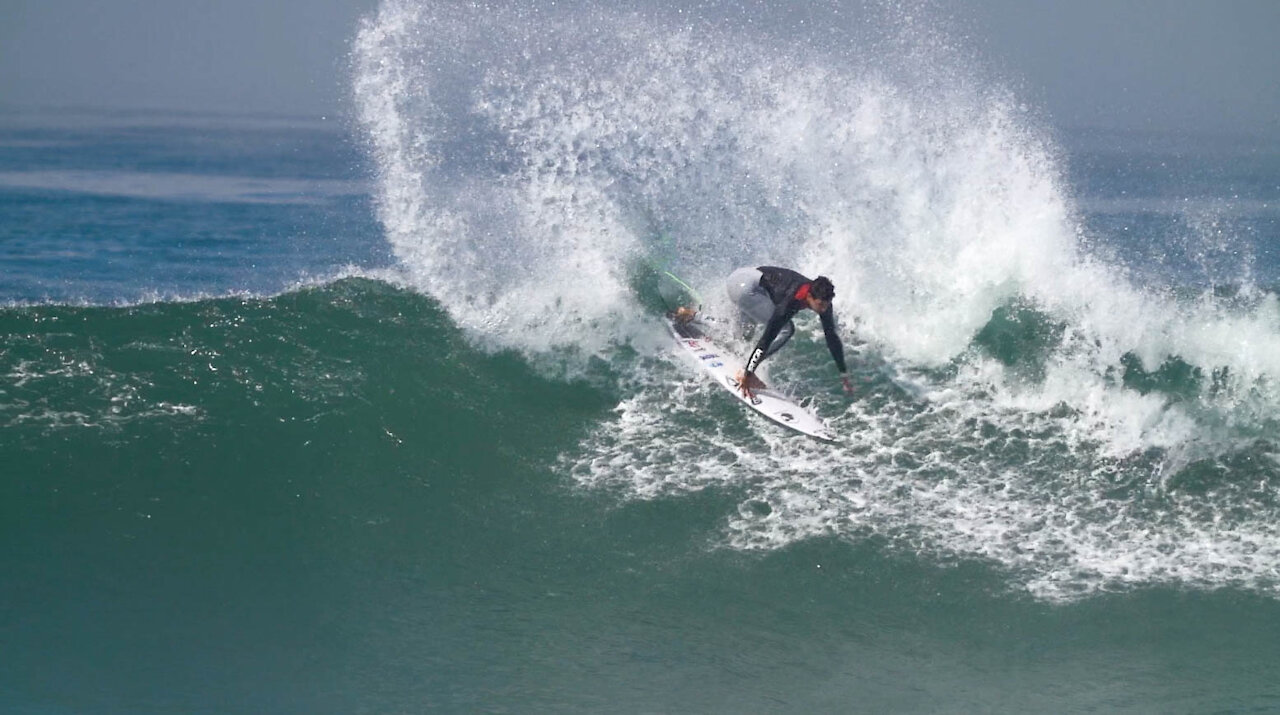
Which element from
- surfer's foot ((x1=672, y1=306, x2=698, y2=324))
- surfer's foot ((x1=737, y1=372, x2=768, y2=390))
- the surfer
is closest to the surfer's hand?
surfer's foot ((x1=672, y1=306, x2=698, y2=324))

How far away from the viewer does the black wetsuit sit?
9977mm

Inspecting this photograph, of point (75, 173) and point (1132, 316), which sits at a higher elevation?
point (75, 173)

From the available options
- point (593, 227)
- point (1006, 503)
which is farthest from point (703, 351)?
point (1006, 503)

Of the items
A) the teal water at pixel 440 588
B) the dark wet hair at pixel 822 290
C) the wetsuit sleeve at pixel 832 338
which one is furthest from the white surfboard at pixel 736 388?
the dark wet hair at pixel 822 290

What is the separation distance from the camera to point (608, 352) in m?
11.6

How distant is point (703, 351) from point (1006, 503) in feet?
11.8

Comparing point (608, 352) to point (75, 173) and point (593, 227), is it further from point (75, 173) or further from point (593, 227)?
point (75, 173)

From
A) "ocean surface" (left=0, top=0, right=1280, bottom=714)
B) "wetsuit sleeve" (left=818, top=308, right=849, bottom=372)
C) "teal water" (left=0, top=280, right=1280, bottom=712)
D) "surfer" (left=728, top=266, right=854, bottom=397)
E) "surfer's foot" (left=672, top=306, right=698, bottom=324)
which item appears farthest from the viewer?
"surfer's foot" (left=672, top=306, right=698, bottom=324)

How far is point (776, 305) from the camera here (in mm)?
10266

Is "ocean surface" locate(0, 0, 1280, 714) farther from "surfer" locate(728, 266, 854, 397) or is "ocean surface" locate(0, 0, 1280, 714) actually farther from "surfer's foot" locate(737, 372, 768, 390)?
"surfer" locate(728, 266, 854, 397)

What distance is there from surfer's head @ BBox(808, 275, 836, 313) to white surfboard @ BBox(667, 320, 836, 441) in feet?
3.66

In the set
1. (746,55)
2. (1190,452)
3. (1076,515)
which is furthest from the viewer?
(746,55)

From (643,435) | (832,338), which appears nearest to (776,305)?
(832,338)

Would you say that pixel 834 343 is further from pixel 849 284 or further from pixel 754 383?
pixel 849 284
